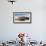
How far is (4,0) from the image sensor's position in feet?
17.7

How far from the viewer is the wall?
538 cm

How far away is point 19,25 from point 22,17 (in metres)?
0.34

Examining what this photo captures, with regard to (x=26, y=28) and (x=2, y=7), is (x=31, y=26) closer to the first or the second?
(x=26, y=28)

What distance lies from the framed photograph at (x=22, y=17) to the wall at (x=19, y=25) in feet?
0.40

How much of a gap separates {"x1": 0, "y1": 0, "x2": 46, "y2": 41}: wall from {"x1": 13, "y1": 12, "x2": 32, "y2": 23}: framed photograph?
0.12 m

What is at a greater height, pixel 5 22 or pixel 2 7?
pixel 2 7

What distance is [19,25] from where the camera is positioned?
542cm

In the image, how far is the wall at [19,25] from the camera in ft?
17.7

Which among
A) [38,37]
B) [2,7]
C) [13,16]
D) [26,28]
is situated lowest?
[38,37]

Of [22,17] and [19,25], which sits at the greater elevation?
[22,17]

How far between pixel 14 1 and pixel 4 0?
15.7 inches

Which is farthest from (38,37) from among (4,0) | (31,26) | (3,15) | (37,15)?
(4,0)

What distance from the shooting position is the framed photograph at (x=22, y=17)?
5.42 m

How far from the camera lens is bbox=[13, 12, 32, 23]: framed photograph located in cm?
542
